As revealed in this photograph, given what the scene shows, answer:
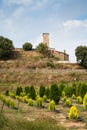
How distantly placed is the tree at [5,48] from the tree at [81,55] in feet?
44.6

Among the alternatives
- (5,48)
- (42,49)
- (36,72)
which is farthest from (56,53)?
(36,72)

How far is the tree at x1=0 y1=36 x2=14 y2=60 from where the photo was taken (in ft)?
205

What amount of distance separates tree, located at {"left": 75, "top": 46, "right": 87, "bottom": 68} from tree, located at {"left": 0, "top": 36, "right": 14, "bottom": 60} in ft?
44.6

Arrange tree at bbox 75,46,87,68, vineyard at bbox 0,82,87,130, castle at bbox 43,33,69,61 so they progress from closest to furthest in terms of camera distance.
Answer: vineyard at bbox 0,82,87,130
tree at bbox 75,46,87,68
castle at bbox 43,33,69,61

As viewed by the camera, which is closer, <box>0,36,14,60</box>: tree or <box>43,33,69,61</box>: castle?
<box>0,36,14,60</box>: tree

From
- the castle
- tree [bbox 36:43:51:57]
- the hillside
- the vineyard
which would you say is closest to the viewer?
the vineyard

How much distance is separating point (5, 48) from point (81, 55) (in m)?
15.2

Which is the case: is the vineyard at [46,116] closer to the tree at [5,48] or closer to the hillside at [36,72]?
the hillside at [36,72]

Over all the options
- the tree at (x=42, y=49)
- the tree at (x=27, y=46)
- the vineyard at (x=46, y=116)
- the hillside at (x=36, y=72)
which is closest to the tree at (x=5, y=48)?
the hillside at (x=36, y=72)

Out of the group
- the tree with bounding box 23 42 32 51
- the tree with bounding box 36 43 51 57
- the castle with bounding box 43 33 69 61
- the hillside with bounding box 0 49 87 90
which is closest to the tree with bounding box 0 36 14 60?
the hillside with bounding box 0 49 87 90

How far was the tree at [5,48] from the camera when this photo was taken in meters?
62.5

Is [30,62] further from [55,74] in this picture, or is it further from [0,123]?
[0,123]

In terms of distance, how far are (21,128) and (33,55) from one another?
181 ft

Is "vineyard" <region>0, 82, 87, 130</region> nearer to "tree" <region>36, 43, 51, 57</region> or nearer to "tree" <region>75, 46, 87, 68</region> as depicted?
"tree" <region>75, 46, 87, 68</region>
